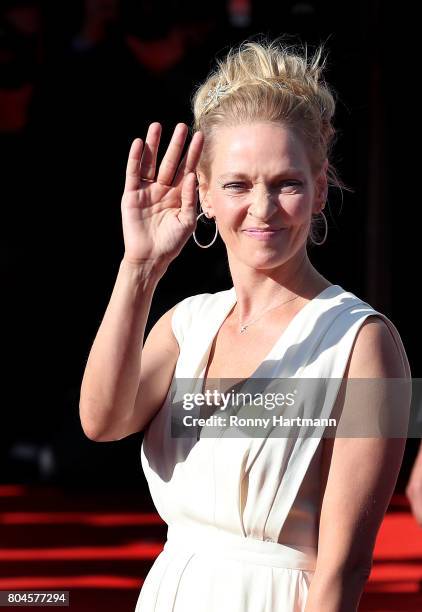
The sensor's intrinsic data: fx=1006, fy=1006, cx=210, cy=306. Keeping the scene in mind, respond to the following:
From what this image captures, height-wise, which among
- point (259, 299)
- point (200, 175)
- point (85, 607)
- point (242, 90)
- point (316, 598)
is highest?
point (242, 90)

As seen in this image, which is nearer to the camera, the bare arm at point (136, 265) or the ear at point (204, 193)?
the bare arm at point (136, 265)

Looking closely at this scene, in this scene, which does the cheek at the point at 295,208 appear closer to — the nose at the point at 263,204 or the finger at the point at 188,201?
the nose at the point at 263,204

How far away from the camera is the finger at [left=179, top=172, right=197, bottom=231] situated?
6.01 feet

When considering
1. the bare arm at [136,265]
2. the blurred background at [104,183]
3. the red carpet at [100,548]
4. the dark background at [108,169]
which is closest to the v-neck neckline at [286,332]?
the bare arm at [136,265]

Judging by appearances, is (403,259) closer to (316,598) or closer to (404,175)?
(404,175)

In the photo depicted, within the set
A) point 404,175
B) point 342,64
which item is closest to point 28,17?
point 342,64

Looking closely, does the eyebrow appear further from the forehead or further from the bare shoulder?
the bare shoulder

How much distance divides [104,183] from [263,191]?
5.02 m

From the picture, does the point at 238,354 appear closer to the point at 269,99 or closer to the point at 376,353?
the point at 376,353

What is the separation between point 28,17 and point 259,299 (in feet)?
15.9

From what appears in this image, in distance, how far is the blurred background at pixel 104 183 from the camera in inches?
252

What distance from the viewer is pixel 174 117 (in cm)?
652

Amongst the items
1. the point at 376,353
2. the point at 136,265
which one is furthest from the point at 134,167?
the point at 376,353

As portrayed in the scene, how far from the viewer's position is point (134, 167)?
184 cm
